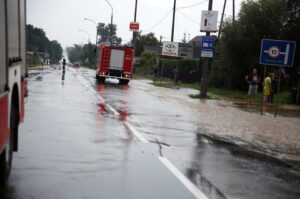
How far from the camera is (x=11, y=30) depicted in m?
6.71

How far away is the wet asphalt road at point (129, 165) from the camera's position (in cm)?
675

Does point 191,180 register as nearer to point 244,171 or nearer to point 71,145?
point 244,171

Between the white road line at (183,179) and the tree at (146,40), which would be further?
the tree at (146,40)

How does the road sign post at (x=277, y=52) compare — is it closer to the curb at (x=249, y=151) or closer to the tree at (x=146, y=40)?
the curb at (x=249, y=151)

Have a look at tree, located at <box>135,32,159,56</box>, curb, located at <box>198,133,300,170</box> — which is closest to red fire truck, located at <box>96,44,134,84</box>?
curb, located at <box>198,133,300,170</box>

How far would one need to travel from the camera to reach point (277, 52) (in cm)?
1989

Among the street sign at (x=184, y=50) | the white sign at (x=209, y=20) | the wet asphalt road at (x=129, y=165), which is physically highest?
the white sign at (x=209, y=20)

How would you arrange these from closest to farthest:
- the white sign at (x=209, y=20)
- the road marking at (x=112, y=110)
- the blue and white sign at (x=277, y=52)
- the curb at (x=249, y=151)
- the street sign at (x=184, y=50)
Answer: the curb at (x=249, y=151) < the road marking at (x=112, y=110) < the blue and white sign at (x=277, y=52) < the white sign at (x=209, y=20) < the street sign at (x=184, y=50)

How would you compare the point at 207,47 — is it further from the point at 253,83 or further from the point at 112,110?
the point at 112,110

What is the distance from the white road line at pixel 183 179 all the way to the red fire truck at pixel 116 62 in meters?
29.0

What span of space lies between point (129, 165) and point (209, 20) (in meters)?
19.5

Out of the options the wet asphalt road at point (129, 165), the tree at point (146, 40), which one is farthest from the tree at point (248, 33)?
the tree at point (146, 40)

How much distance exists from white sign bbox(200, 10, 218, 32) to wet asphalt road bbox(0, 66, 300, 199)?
13.5 meters

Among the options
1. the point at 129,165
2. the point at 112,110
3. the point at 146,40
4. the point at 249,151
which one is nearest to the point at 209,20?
the point at 112,110
